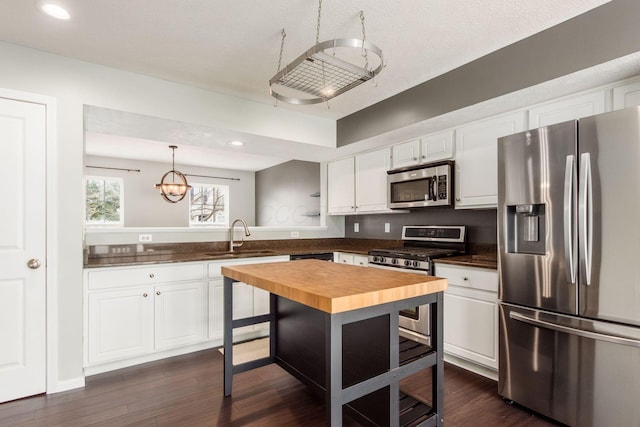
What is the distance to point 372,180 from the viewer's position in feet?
13.3

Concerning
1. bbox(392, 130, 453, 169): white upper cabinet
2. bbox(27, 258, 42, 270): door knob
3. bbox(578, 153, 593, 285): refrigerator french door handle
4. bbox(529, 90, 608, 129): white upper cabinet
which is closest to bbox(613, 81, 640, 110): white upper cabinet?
bbox(529, 90, 608, 129): white upper cabinet

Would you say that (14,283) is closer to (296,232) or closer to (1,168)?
(1,168)

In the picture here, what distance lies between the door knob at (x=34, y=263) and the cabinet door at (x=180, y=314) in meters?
0.83

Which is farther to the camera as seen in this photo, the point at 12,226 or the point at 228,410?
the point at 12,226

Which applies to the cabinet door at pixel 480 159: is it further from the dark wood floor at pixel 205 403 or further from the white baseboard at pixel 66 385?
the white baseboard at pixel 66 385

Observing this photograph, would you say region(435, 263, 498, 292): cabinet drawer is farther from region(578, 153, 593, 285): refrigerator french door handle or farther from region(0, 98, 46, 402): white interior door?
region(0, 98, 46, 402): white interior door

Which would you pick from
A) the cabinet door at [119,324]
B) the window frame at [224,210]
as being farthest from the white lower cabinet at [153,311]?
the window frame at [224,210]

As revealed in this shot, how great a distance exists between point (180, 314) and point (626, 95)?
3696 millimetres

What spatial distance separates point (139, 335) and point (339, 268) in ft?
6.15

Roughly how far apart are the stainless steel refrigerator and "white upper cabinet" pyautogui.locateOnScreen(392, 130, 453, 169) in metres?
0.93

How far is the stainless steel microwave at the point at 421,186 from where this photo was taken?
3141 millimetres

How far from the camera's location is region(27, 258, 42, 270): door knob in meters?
2.38

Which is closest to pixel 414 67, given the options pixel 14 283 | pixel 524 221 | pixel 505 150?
pixel 505 150

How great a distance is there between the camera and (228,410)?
2.18 m
